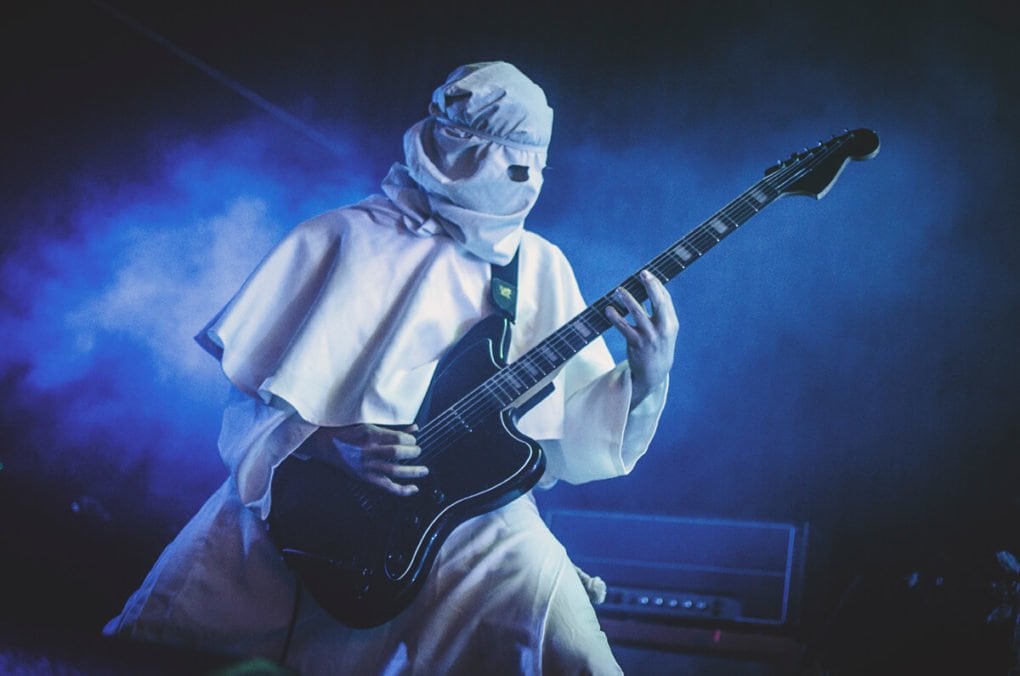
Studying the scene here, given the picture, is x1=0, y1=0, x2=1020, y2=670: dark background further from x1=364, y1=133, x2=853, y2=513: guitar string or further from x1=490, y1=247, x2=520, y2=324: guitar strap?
x1=490, y1=247, x2=520, y2=324: guitar strap

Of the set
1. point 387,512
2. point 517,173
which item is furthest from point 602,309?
point 387,512

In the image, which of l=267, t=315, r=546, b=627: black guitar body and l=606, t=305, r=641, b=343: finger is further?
l=606, t=305, r=641, b=343: finger

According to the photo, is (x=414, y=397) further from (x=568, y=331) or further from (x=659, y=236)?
(x=659, y=236)

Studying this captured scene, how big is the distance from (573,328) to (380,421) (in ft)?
1.96

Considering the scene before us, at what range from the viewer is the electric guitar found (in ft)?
4.99

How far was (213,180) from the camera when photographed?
3.37 m

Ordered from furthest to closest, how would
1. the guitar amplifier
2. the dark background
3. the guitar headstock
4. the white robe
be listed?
1. the dark background
2. the guitar amplifier
3. the guitar headstock
4. the white robe

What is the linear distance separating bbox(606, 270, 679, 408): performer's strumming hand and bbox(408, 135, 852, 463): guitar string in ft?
0.25

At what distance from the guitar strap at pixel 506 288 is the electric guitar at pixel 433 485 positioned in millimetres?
86

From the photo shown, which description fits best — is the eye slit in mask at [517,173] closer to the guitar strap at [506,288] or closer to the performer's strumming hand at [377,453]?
the guitar strap at [506,288]

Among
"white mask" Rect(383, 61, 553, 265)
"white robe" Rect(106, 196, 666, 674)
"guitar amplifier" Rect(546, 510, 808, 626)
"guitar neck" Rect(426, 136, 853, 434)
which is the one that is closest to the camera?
"white robe" Rect(106, 196, 666, 674)

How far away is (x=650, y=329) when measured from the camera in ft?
5.75

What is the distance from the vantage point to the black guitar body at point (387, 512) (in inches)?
59.4

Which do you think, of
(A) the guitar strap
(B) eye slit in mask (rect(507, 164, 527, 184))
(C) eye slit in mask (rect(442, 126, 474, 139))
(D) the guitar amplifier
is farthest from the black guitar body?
(D) the guitar amplifier
